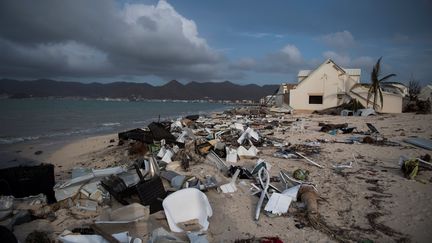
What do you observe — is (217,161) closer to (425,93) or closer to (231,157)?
(231,157)

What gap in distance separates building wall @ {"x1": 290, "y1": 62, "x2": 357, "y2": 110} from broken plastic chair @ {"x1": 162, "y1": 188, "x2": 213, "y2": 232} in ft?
84.4

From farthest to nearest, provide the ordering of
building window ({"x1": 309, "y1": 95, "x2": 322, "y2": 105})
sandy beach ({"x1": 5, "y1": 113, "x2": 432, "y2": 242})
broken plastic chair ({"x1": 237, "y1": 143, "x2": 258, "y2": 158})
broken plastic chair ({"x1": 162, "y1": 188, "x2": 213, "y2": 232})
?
building window ({"x1": 309, "y1": 95, "x2": 322, "y2": 105}) → broken plastic chair ({"x1": 237, "y1": 143, "x2": 258, "y2": 158}) → broken plastic chair ({"x1": 162, "y1": 188, "x2": 213, "y2": 232}) → sandy beach ({"x1": 5, "y1": 113, "x2": 432, "y2": 242})

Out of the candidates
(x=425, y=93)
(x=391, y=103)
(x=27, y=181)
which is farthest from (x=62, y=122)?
(x=425, y=93)

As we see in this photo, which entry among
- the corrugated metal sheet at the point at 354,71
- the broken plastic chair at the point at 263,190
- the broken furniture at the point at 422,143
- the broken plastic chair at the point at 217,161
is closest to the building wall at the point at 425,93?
the corrugated metal sheet at the point at 354,71

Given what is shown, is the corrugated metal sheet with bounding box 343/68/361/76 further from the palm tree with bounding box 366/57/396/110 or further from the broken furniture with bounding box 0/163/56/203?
the broken furniture with bounding box 0/163/56/203

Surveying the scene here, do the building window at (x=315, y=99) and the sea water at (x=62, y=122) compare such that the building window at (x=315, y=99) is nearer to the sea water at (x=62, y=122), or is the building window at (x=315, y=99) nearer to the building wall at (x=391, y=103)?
the building wall at (x=391, y=103)

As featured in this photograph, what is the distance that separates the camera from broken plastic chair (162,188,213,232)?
12.8ft

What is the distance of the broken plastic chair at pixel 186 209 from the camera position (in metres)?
3.91

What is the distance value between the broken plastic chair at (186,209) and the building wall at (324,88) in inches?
1013

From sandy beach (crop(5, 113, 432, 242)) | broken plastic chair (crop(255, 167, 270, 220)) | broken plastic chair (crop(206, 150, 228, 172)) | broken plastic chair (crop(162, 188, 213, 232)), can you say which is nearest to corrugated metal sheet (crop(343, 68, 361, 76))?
sandy beach (crop(5, 113, 432, 242))

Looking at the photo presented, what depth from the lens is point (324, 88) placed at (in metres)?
27.0

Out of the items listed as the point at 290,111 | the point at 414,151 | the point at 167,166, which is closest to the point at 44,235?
the point at 167,166

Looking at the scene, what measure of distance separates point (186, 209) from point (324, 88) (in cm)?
2625

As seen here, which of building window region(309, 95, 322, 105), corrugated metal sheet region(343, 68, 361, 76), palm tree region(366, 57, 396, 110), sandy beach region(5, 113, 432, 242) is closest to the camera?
sandy beach region(5, 113, 432, 242)
